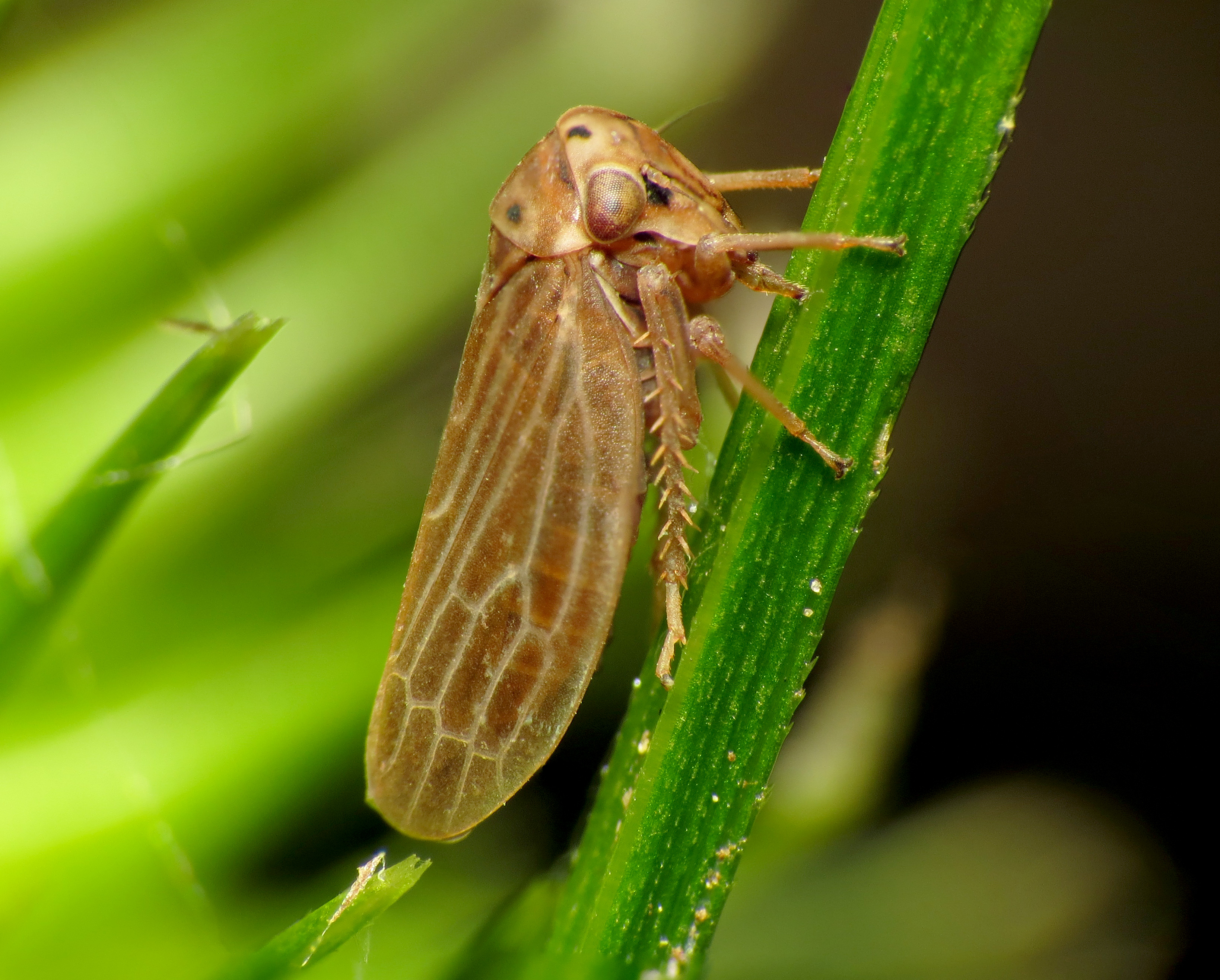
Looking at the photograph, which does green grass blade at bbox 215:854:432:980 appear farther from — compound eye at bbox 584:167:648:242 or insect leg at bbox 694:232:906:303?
compound eye at bbox 584:167:648:242

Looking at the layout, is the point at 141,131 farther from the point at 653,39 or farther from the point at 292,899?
the point at 292,899

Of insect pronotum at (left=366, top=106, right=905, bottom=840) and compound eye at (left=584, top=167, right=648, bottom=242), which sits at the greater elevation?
compound eye at (left=584, top=167, right=648, bottom=242)

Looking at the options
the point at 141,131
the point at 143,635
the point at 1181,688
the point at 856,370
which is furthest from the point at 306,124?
the point at 1181,688

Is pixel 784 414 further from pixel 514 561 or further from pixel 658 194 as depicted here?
pixel 658 194

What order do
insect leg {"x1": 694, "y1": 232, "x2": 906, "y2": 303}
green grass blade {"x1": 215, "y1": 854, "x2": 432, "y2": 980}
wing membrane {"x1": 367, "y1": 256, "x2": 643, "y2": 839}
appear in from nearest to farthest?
green grass blade {"x1": 215, "y1": 854, "x2": 432, "y2": 980} → insect leg {"x1": 694, "y1": 232, "x2": 906, "y2": 303} → wing membrane {"x1": 367, "y1": 256, "x2": 643, "y2": 839}

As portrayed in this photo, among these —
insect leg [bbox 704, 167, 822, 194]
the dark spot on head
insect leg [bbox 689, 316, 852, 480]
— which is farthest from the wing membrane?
insect leg [bbox 704, 167, 822, 194]

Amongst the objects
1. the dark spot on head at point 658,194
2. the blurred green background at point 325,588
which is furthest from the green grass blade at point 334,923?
the dark spot on head at point 658,194
